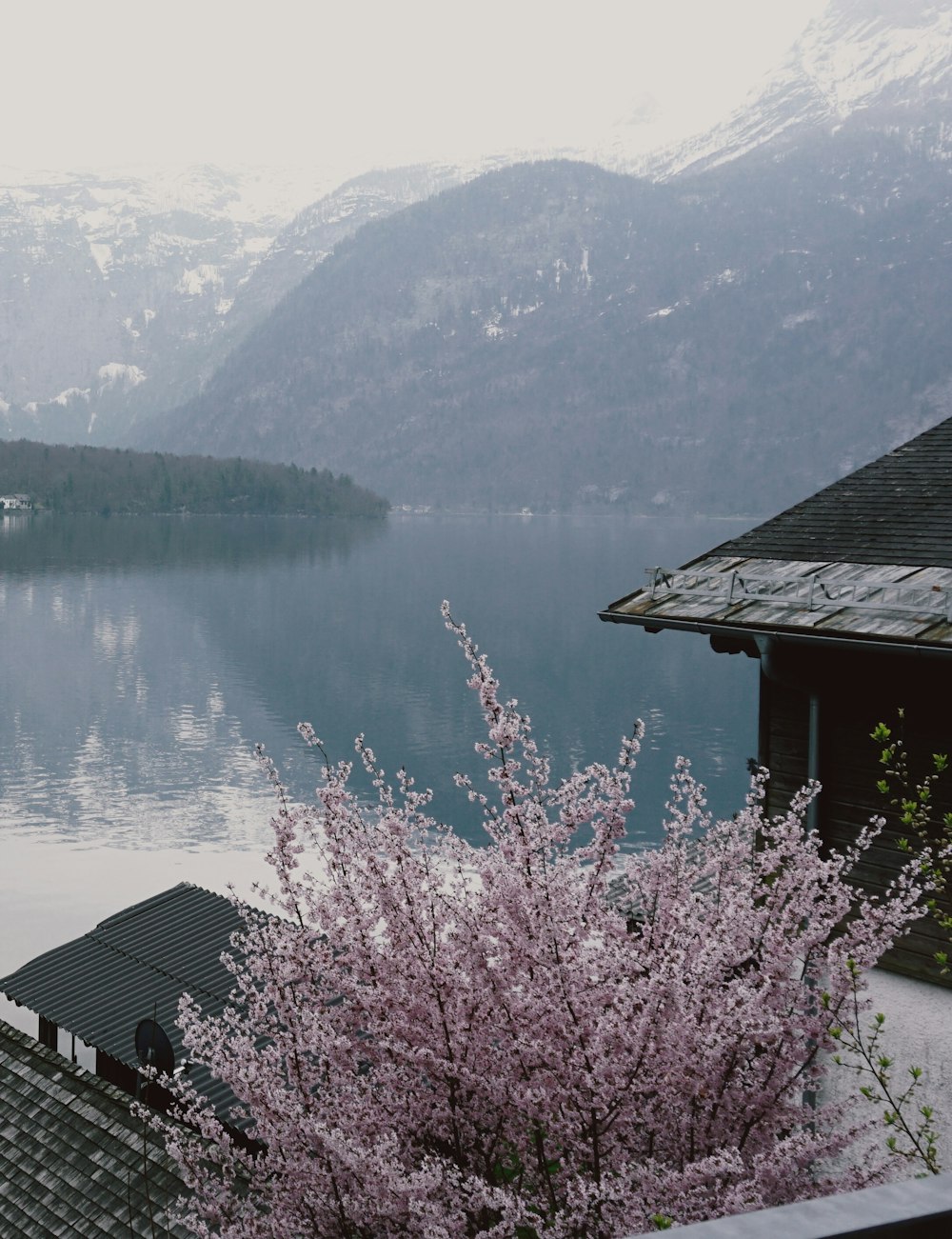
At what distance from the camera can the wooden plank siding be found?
1096 centimetres

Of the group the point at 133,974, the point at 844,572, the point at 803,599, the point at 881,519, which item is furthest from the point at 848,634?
the point at 133,974

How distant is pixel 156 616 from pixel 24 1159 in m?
109

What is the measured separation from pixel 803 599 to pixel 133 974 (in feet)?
49.5

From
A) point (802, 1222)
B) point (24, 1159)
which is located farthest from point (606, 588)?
point (802, 1222)

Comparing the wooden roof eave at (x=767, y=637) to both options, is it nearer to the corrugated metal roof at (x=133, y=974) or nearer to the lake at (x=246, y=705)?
the corrugated metal roof at (x=133, y=974)

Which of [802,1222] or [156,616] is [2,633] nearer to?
[156,616]

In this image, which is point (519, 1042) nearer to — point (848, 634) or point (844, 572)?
point (848, 634)

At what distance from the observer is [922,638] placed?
1036cm

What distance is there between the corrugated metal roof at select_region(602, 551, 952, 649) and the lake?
31.6 meters

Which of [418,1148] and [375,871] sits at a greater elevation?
[375,871]

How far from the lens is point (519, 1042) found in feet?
21.4

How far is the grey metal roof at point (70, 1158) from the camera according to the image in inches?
573

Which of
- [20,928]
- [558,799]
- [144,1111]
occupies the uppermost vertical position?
[558,799]

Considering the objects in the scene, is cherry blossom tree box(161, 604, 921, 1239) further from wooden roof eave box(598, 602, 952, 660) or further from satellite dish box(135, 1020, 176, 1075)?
satellite dish box(135, 1020, 176, 1075)
